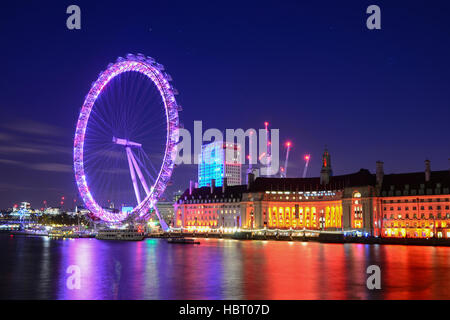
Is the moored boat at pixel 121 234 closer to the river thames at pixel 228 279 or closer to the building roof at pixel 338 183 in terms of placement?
the building roof at pixel 338 183

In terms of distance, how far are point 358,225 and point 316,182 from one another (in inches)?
1117

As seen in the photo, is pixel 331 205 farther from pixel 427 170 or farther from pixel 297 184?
pixel 427 170

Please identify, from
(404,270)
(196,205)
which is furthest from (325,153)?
(404,270)

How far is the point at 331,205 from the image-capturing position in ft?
460

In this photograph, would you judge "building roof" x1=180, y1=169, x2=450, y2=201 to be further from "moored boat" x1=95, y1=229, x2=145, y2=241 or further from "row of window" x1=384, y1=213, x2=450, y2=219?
"moored boat" x1=95, y1=229, x2=145, y2=241

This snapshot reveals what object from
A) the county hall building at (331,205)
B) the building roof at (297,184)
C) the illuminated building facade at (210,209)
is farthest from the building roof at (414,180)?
the illuminated building facade at (210,209)

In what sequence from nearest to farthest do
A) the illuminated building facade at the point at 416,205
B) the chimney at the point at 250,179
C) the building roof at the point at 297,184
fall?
the illuminated building facade at the point at 416,205 → the building roof at the point at 297,184 → the chimney at the point at 250,179

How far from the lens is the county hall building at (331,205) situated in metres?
112

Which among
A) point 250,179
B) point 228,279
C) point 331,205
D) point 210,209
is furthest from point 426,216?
point 228,279

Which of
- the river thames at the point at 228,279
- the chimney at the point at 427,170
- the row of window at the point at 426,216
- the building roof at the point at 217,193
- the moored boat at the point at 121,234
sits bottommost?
the moored boat at the point at 121,234

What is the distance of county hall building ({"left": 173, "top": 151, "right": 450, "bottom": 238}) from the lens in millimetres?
112000

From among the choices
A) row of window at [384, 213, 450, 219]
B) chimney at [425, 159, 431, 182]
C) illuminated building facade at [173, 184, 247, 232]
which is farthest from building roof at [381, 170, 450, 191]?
illuminated building facade at [173, 184, 247, 232]
